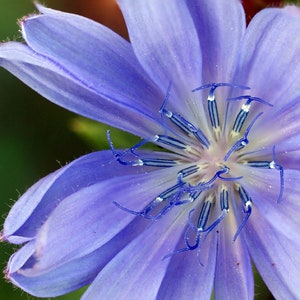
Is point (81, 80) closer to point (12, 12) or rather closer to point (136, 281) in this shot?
point (136, 281)

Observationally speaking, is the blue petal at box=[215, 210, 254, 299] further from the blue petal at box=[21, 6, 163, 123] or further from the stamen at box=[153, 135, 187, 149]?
the blue petal at box=[21, 6, 163, 123]

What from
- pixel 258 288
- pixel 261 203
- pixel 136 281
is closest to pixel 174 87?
pixel 261 203

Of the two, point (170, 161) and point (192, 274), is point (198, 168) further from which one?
point (192, 274)

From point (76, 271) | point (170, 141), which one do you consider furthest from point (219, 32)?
point (76, 271)

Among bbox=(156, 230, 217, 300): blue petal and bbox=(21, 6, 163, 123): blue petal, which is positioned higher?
bbox=(21, 6, 163, 123): blue petal

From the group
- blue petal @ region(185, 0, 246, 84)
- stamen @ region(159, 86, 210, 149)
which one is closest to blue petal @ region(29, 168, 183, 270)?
stamen @ region(159, 86, 210, 149)

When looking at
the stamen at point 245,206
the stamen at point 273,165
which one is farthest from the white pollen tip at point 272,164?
the stamen at point 245,206

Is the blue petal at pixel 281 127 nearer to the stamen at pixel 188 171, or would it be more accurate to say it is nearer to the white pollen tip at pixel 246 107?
the white pollen tip at pixel 246 107
